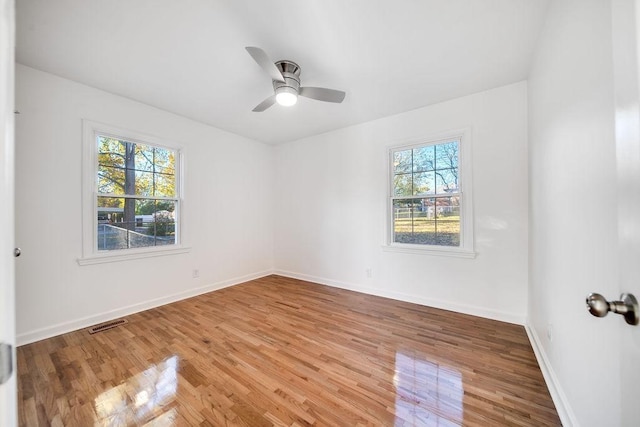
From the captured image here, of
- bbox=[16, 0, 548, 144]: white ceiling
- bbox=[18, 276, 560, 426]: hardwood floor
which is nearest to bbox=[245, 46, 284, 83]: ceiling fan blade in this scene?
bbox=[16, 0, 548, 144]: white ceiling

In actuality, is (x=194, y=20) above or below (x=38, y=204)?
above

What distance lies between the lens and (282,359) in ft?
6.59

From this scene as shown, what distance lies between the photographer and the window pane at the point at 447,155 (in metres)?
3.01

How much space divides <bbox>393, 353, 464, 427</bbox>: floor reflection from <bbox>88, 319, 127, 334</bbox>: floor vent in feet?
9.54

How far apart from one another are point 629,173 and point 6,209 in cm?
137

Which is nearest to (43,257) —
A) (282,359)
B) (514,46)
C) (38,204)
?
(38,204)

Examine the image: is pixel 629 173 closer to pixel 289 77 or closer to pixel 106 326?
pixel 289 77

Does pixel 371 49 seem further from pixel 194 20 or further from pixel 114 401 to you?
pixel 114 401

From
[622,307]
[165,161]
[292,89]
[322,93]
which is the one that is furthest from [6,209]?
[165,161]

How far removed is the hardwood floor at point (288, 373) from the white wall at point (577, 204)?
0.42 meters

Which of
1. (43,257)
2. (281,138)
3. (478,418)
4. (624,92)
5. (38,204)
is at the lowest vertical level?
(478,418)

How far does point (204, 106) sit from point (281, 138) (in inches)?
60.2

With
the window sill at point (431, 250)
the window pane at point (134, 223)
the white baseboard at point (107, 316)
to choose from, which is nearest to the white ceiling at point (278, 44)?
the window pane at point (134, 223)

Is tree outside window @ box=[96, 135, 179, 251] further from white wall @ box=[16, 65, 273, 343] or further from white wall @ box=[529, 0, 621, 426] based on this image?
white wall @ box=[529, 0, 621, 426]
